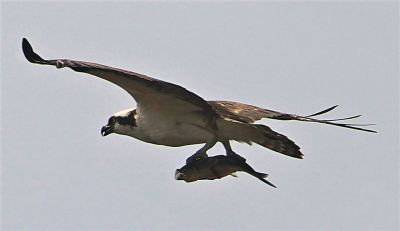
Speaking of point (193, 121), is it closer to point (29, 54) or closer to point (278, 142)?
point (278, 142)

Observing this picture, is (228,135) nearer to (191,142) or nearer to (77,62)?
(191,142)

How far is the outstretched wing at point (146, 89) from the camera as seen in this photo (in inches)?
748

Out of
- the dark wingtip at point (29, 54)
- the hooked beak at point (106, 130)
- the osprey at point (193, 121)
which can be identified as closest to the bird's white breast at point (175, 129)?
the osprey at point (193, 121)

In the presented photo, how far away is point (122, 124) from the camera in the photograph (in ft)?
69.5

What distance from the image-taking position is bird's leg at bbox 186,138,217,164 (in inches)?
808

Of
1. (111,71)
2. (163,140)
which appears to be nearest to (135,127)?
(163,140)

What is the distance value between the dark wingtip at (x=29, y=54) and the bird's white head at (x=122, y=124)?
215cm

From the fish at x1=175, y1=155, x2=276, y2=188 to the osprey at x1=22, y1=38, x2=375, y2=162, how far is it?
0.23m

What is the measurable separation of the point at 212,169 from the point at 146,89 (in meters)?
1.27

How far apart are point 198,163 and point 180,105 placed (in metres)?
0.76

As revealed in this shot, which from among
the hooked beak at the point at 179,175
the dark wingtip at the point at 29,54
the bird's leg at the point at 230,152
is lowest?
the hooked beak at the point at 179,175

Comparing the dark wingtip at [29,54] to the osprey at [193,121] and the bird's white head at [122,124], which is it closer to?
the osprey at [193,121]

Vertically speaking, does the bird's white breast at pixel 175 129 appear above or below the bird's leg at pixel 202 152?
above

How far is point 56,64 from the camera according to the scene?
1892cm
